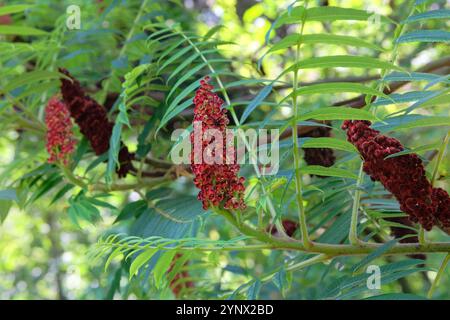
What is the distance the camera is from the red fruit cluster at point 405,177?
46.0 inches

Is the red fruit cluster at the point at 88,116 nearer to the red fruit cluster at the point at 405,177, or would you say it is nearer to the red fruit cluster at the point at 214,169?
the red fruit cluster at the point at 214,169

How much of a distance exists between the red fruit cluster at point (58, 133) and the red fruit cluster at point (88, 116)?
0.02 m

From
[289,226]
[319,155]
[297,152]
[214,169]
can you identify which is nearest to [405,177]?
[297,152]

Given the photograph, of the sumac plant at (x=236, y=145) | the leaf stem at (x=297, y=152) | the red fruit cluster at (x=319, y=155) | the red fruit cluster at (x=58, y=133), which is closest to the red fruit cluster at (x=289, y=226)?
the sumac plant at (x=236, y=145)

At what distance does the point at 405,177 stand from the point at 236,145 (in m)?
0.37

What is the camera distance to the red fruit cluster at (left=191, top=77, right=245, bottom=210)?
1.15 metres

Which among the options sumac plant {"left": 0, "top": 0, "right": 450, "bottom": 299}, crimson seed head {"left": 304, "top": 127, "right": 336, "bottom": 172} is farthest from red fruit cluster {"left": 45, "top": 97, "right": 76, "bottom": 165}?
crimson seed head {"left": 304, "top": 127, "right": 336, "bottom": 172}

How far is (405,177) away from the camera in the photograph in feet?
3.84

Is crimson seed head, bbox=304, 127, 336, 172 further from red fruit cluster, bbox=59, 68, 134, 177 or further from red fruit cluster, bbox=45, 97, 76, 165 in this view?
red fruit cluster, bbox=45, 97, 76, 165

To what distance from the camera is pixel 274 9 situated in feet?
10.2

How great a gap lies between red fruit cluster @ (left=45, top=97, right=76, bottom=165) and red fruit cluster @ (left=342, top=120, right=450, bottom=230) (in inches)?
35.3

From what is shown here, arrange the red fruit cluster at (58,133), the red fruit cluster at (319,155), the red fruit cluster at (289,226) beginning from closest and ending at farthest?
the red fruit cluster at (58,133), the red fruit cluster at (319,155), the red fruit cluster at (289,226)

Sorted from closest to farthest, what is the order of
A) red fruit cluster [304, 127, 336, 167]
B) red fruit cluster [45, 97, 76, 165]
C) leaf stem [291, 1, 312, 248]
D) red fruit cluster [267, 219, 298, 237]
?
leaf stem [291, 1, 312, 248] → red fruit cluster [45, 97, 76, 165] → red fruit cluster [304, 127, 336, 167] → red fruit cluster [267, 219, 298, 237]

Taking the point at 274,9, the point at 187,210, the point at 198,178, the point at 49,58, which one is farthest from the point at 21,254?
the point at 198,178
